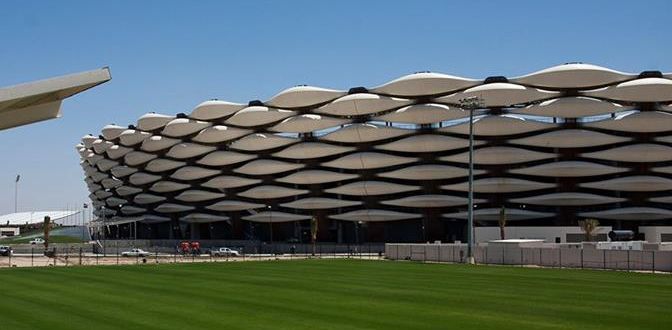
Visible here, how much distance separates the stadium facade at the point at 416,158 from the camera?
103750 mm

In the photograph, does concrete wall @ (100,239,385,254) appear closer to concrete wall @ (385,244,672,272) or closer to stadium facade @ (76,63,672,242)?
stadium facade @ (76,63,672,242)

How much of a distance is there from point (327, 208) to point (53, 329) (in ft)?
322

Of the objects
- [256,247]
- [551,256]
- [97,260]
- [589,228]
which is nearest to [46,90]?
[551,256]

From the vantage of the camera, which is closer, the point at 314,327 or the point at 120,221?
the point at 314,327

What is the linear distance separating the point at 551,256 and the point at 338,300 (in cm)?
3247

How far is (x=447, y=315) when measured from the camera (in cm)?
2703

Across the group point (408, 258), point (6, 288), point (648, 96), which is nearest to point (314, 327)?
point (6, 288)

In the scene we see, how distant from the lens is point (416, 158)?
11694 cm

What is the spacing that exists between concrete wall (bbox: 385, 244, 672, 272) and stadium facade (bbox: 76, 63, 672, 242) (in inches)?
1018

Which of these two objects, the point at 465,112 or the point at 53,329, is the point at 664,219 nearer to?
the point at 465,112

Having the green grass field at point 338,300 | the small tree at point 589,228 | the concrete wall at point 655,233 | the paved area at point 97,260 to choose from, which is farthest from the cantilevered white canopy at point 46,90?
the concrete wall at point 655,233

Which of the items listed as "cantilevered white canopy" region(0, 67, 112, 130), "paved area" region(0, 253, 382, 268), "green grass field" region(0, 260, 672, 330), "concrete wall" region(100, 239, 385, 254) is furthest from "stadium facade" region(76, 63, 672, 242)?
"cantilevered white canopy" region(0, 67, 112, 130)

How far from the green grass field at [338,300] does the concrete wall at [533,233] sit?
132 ft

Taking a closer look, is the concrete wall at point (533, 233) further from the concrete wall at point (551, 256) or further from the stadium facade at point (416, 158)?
the concrete wall at point (551, 256)
